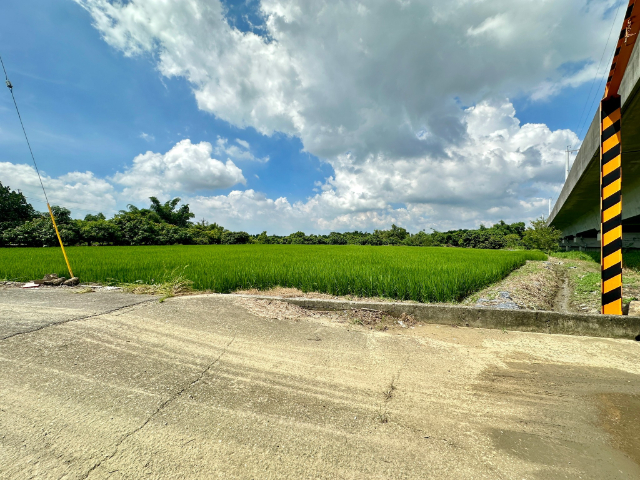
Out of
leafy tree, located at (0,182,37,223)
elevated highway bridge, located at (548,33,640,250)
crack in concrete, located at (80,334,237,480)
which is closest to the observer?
crack in concrete, located at (80,334,237,480)

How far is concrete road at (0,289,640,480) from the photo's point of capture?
1.45 meters

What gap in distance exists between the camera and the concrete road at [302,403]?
4.74 feet

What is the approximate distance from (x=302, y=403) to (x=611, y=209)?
5.05 meters

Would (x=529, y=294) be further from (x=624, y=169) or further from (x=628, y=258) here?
(x=628, y=258)

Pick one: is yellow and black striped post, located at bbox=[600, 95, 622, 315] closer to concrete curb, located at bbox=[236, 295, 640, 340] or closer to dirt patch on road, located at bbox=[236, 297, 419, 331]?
concrete curb, located at bbox=[236, 295, 640, 340]

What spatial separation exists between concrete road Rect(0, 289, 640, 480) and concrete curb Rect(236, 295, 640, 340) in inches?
11.2

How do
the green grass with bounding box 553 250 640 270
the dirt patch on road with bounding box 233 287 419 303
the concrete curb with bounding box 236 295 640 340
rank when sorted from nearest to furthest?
the concrete curb with bounding box 236 295 640 340, the dirt patch on road with bounding box 233 287 419 303, the green grass with bounding box 553 250 640 270

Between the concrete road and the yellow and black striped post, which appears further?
the yellow and black striped post

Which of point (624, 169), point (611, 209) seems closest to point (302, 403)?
point (611, 209)

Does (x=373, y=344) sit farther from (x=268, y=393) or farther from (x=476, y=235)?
(x=476, y=235)

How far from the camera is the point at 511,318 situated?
12.1 ft

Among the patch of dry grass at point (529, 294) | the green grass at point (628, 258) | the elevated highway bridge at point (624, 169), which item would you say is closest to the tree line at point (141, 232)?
the green grass at point (628, 258)

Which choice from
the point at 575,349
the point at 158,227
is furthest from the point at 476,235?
the point at 575,349

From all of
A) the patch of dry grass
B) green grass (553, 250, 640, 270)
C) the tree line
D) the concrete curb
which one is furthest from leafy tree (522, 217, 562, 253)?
the concrete curb
